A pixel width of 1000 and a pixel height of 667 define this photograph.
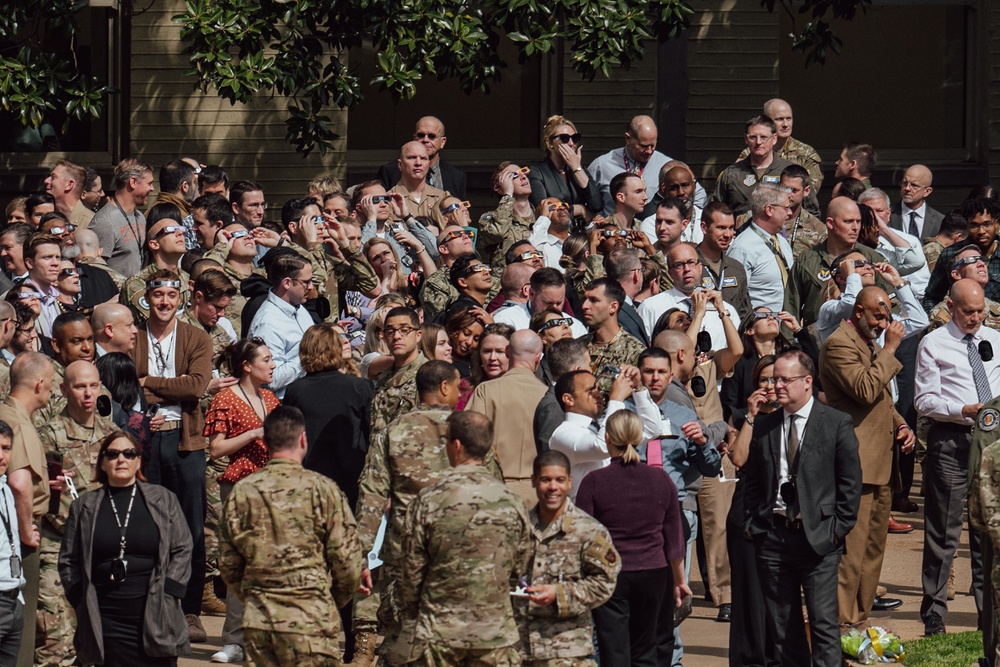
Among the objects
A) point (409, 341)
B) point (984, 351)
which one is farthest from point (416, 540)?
point (984, 351)

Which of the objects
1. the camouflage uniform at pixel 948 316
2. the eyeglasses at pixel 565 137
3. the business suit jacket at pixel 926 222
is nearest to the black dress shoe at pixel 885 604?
the camouflage uniform at pixel 948 316

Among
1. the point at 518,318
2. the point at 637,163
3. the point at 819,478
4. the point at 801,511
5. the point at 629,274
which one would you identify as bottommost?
the point at 801,511

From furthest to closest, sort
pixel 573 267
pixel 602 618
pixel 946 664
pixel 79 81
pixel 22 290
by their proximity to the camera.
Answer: pixel 79 81 → pixel 573 267 → pixel 22 290 → pixel 946 664 → pixel 602 618

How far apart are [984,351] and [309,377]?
14.3 feet

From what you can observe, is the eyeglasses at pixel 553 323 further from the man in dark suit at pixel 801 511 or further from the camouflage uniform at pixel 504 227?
the camouflage uniform at pixel 504 227

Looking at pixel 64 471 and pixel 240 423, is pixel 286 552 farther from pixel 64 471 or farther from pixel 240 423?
pixel 240 423

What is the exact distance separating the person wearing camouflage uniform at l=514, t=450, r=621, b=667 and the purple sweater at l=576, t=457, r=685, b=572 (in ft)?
1.66

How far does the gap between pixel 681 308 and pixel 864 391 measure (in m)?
1.93

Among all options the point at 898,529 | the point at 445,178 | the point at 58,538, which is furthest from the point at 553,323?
the point at 445,178

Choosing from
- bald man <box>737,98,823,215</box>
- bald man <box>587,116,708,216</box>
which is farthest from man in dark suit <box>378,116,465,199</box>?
bald man <box>737,98,823,215</box>

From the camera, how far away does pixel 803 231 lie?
15.8 m

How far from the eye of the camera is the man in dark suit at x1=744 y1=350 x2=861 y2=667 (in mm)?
10391

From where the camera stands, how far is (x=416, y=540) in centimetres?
860

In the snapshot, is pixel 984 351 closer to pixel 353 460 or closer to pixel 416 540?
pixel 353 460
